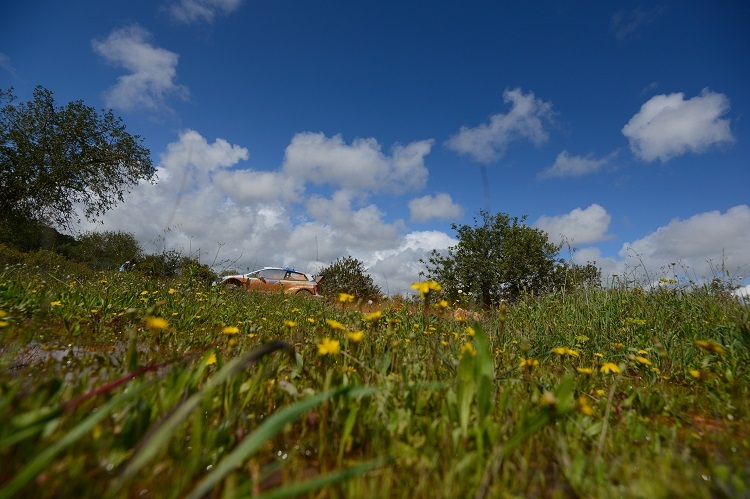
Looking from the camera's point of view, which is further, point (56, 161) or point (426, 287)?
point (56, 161)

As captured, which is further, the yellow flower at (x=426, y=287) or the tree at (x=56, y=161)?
the tree at (x=56, y=161)

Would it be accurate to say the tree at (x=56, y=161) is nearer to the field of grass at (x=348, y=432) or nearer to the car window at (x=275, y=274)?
the car window at (x=275, y=274)

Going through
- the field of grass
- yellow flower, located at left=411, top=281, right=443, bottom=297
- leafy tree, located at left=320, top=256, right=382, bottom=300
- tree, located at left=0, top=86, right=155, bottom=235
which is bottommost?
the field of grass

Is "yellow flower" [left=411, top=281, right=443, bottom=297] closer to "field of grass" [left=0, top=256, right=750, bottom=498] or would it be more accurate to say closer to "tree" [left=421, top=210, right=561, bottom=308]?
"field of grass" [left=0, top=256, right=750, bottom=498]

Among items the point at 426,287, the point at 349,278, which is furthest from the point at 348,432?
the point at 349,278

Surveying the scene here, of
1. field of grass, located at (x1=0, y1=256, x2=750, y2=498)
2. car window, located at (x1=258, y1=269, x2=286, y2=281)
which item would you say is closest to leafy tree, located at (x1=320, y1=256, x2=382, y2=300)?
car window, located at (x1=258, y1=269, x2=286, y2=281)

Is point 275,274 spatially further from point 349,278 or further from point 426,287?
point 426,287

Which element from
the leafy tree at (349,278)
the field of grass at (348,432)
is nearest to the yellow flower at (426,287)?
the field of grass at (348,432)

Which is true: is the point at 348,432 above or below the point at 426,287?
below

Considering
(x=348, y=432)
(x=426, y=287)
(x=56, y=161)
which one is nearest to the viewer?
(x=348, y=432)

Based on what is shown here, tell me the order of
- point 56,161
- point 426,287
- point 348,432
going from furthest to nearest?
point 56,161 < point 426,287 < point 348,432

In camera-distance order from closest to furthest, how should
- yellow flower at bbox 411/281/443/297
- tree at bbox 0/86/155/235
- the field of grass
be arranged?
the field of grass → yellow flower at bbox 411/281/443/297 → tree at bbox 0/86/155/235

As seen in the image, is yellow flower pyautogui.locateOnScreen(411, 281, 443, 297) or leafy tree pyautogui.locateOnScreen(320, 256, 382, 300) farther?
leafy tree pyautogui.locateOnScreen(320, 256, 382, 300)

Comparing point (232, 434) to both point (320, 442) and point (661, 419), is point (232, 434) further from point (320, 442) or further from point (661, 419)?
point (661, 419)
